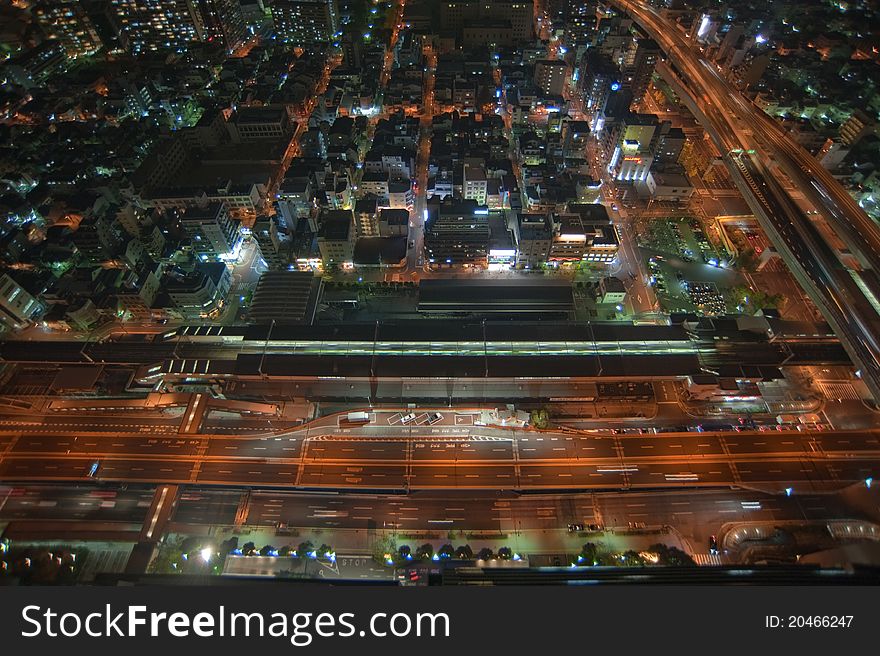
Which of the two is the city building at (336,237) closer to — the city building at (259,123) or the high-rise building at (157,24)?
the city building at (259,123)

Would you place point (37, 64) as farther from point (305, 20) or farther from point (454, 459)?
point (454, 459)

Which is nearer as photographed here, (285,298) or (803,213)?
(285,298)

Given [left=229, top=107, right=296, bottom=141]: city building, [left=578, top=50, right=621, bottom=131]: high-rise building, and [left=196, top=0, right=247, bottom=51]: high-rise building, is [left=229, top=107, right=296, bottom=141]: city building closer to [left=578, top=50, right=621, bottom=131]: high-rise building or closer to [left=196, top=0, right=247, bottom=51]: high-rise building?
[left=196, top=0, right=247, bottom=51]: high-rise building

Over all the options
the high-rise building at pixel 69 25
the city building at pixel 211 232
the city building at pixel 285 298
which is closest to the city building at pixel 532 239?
the city building at pixel 285 298

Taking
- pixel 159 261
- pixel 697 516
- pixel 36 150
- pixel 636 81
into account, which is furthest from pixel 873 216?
pixel 36 150

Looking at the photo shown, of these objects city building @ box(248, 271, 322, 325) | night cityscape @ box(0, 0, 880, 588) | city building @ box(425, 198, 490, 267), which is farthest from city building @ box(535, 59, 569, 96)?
city building @ box(248, 271, 322, 325)

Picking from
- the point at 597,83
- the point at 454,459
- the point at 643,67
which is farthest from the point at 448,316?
the point at 643,67

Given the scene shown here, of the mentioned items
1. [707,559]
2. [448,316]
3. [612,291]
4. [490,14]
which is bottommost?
[707,559]
